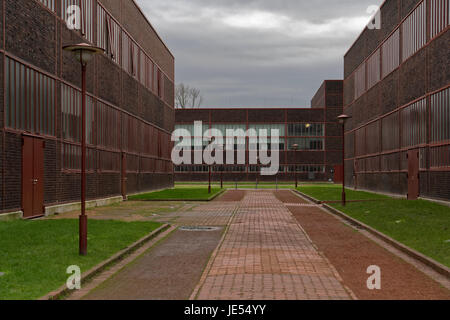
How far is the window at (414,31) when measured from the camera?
2714 cm

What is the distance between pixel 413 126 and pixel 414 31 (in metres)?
5.12

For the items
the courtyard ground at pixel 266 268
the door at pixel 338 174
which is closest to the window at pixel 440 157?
the courtyard ground at pixel 266 268

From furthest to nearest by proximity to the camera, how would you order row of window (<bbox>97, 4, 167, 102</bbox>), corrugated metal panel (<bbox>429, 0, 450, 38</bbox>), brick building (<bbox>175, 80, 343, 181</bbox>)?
brick building (<bbox>175, 80, 343, 181</bbox>), row of window (<bbox>97, 4, 167, 102</bbox>), corrugated metal panel (<bbox>429, 0, 450, 38</bbox>)

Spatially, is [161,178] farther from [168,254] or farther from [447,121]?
[168,254]

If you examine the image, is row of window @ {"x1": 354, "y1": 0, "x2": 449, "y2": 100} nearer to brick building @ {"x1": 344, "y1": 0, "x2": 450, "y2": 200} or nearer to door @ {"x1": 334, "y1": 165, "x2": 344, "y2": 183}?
brick building @ {"x1": 344, "y1": 0, "x2": 450, "y2": 200}

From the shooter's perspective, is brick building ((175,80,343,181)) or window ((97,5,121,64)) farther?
brick building ((175,80,343,181))

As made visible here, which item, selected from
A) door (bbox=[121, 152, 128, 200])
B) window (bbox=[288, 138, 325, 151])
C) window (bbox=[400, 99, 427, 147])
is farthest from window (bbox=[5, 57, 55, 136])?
window (bbox=[288, 138, 325, 151])

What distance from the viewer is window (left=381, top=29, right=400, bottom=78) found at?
3281cm

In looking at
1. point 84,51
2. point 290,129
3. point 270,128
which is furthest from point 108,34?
point 290,129

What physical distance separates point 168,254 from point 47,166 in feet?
35.4

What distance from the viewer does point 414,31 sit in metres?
→ 28.8

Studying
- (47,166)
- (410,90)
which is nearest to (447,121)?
(410,90)

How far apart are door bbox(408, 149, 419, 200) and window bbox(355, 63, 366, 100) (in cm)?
1526

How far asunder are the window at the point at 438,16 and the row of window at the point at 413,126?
2949 millimetres
